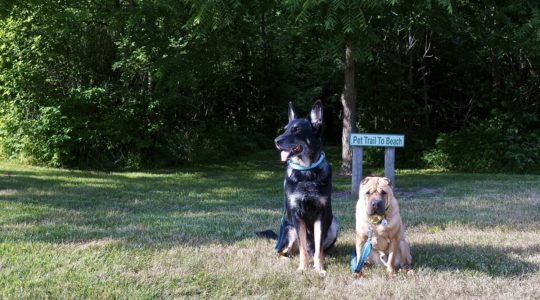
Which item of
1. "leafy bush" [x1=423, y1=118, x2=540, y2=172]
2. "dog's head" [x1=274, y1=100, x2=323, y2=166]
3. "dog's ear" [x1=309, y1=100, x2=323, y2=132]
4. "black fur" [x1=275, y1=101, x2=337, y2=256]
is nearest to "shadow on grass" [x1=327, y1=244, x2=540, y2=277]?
"black fur" [x1=275, y1=101, x2=337, y2=256]

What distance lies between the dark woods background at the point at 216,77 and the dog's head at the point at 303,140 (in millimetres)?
5482

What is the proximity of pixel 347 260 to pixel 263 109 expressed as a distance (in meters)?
20.2

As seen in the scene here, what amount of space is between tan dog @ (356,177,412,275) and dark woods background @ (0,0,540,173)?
240 inches

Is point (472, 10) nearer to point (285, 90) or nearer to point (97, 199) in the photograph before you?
point (285, 90)

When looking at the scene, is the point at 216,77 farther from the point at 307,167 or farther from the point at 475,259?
the point at 475,259

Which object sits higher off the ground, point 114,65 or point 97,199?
point 114,65

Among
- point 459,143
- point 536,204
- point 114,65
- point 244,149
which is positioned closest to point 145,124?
point 114,65

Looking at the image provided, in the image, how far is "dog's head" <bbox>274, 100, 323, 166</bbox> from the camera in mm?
4566

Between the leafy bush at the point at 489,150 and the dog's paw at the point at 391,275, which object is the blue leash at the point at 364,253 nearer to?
the dog's paw at the point at 391,275

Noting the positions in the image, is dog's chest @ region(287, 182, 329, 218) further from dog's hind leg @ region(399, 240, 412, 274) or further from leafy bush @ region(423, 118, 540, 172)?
leafy bush @ region(423, 118, 540, 172)

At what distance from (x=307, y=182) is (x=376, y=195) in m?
0.69

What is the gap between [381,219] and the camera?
430 cm

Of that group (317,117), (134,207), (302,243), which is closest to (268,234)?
(302,243)

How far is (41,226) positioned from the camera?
6566 millimetres
